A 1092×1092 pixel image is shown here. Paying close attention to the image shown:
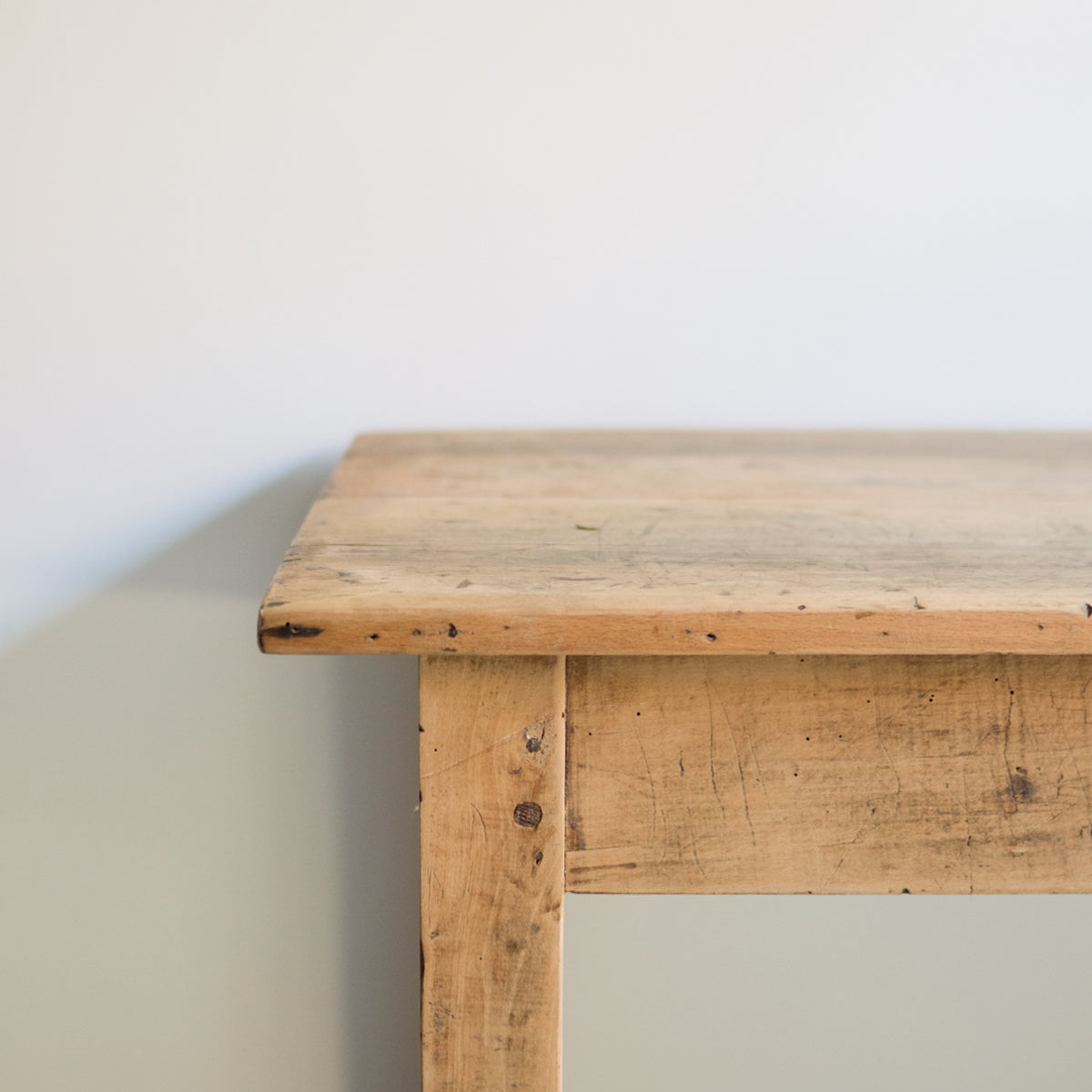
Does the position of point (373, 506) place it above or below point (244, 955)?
above

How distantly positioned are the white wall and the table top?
76mm

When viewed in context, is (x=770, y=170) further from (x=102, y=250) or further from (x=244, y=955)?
(x=244, y=955)

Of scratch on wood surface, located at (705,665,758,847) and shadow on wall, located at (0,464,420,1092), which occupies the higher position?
scratch on wood surface, located at (705,665,758,847)

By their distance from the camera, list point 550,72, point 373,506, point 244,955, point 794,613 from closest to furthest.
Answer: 1. point 794,613
2. point 373,506
3. point 550,72
4. point 244,955

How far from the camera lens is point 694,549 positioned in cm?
46

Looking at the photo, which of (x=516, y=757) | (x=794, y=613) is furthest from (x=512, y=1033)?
(x=794, y=613)

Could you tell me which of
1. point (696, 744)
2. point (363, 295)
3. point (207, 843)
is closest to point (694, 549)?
point (696, 744)

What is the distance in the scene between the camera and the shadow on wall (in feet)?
2.49

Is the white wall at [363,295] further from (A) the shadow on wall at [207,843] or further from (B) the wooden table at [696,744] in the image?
(B) the wooden table at [696,744]

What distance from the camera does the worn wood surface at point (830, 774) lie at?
1.48 ft

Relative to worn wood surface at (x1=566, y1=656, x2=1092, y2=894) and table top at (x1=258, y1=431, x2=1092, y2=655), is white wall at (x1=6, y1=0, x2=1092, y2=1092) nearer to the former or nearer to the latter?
table top at (x1=258, y1=431, x2=1092, y2=655)

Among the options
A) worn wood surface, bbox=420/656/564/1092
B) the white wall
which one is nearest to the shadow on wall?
the white wall

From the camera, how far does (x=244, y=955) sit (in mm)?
812

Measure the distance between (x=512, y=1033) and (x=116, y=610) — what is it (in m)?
0.45
